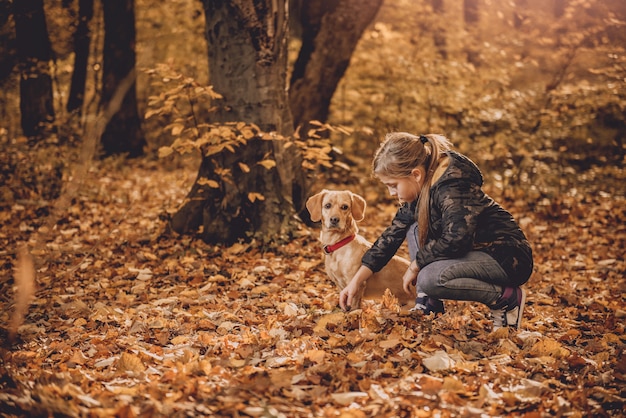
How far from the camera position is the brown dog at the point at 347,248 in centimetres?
422

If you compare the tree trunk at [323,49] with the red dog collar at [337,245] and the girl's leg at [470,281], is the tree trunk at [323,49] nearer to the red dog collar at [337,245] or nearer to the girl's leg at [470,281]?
the red dog collar at [337,245]

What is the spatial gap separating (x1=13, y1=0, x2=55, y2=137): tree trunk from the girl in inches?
337

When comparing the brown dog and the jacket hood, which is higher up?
the jacket hood

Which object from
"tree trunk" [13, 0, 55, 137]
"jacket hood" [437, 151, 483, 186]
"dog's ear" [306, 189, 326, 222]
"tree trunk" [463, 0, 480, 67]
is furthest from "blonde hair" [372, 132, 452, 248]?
"tree trunk" [463, 0, 480, 67]

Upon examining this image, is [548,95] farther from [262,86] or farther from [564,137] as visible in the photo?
[262,86]

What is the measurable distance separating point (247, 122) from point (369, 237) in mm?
2290

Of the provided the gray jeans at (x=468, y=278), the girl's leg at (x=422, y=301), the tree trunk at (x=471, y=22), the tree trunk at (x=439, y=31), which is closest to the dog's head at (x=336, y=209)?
the girl's leg at (x=422, y=301)

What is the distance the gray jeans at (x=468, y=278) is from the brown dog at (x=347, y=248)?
2.10 ft

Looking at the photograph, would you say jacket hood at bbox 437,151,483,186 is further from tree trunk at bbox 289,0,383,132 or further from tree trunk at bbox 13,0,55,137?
tree trunk at bbox 13,0,55,137

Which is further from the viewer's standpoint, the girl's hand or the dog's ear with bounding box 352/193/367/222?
the dog's ear with bounding box 352/193/367/222

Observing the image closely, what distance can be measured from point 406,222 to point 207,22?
151 inches

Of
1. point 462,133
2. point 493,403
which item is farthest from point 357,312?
point 462,133

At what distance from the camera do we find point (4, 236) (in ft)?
22.8

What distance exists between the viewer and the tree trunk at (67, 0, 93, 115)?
12211 millimetres
